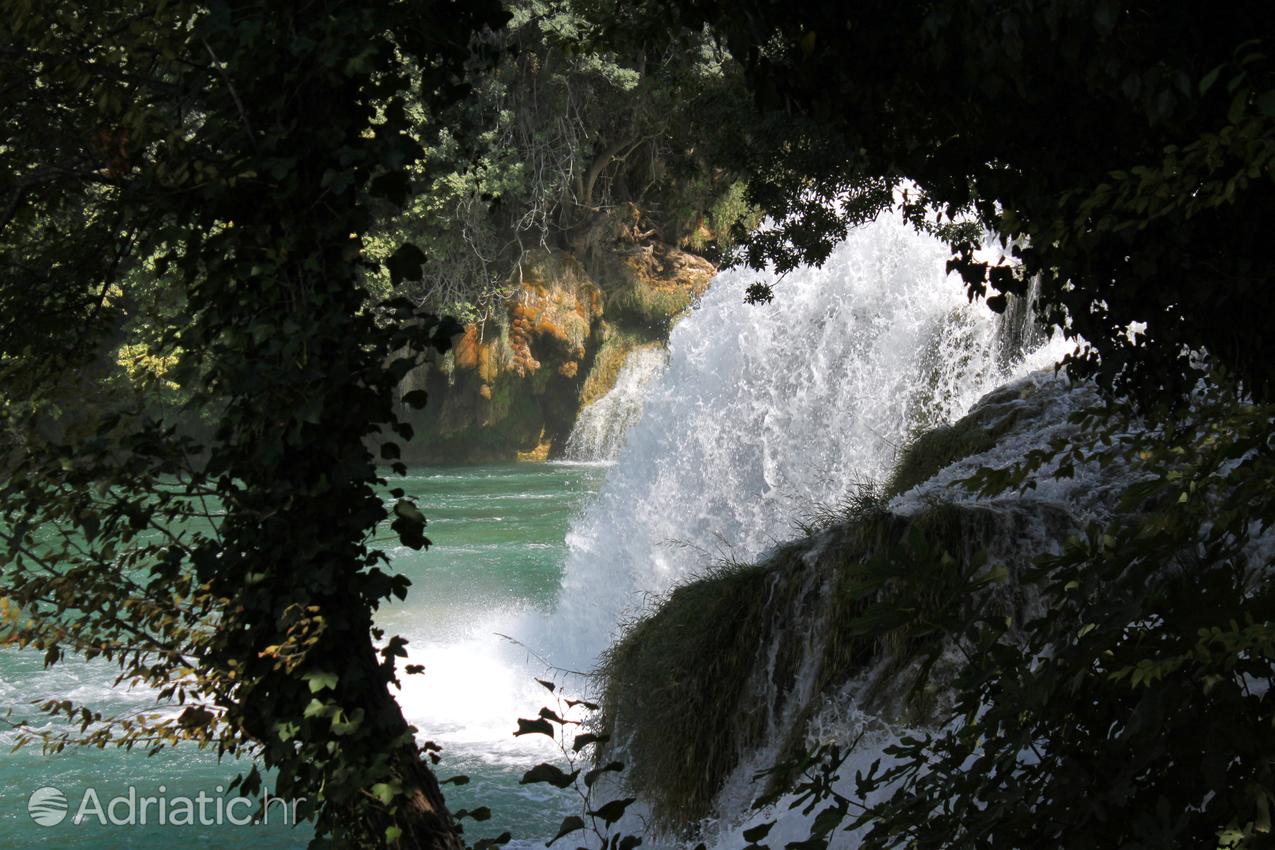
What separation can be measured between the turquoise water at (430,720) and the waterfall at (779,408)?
2.98 feet

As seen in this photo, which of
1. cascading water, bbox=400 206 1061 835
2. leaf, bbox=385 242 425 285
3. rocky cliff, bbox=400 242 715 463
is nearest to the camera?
leaf, bbox=385 242 425 285

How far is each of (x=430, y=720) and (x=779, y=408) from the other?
4.75 meters

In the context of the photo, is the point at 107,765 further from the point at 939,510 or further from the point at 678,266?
the point at 678,266

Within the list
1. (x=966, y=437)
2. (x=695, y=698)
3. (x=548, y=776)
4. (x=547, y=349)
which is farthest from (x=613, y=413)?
(x=548, y=776)

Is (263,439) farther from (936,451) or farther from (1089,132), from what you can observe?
(936,451)

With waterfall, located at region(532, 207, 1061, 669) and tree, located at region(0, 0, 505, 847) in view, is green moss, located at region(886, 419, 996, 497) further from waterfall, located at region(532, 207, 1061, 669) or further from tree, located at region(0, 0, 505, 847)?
tree, located at region(0, 0, 505, 847)

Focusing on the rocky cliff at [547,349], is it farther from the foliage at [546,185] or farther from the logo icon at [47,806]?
the logo icon at [47,806]

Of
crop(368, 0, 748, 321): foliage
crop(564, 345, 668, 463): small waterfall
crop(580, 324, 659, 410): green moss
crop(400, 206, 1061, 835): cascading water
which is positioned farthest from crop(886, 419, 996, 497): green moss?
crop(580, 324, 659, 410): green moss

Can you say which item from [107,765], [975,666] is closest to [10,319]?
[975,666]

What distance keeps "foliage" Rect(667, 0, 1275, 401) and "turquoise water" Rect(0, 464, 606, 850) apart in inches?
106

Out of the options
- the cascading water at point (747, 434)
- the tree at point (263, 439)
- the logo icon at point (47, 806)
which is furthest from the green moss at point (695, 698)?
the logo icon at point (47, 806)

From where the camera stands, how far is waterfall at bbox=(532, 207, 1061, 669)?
35.2ft

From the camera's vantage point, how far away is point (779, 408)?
12.7 m

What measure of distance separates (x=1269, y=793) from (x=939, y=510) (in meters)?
3.89
